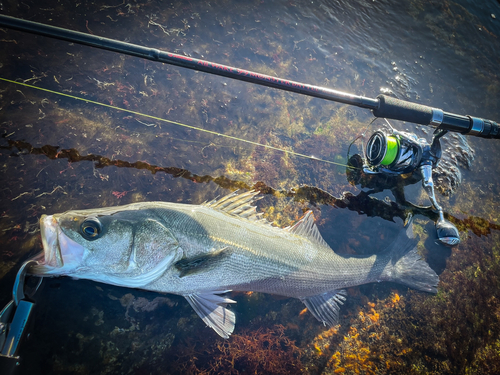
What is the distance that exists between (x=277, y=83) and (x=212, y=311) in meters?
2.92

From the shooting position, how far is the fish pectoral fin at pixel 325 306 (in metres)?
3.24

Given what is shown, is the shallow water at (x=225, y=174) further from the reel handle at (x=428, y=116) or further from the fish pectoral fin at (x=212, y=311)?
the reel handle at (x=428, y=116)

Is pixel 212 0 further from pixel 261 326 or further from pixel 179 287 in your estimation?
pixel 261 326

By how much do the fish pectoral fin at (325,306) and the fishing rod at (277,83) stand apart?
8.66ft

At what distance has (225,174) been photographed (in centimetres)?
376

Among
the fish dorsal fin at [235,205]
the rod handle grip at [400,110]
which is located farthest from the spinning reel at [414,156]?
the fish dorsal fin at [235,205]

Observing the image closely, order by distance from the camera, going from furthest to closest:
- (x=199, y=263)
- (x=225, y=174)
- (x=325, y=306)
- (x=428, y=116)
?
1. (x=225, y=174)
2. (x=428, y=116)
3. (x=325, y=306)
4. (x=199, y=263)

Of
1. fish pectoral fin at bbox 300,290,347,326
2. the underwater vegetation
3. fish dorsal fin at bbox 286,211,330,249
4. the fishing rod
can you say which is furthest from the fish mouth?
fish pectoral fin at bbox 300,290,347,326

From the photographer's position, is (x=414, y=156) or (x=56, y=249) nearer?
(x=56, y=249)

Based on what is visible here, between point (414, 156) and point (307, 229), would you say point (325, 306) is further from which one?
point (414, 156)

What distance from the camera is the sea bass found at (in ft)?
7.72

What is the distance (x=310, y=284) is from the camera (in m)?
3.10

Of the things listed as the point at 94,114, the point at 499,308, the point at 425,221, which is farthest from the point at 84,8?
the point at 499,308

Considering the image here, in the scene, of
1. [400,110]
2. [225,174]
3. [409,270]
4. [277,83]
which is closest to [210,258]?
[225,174]
